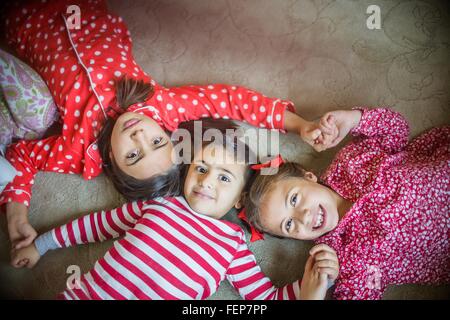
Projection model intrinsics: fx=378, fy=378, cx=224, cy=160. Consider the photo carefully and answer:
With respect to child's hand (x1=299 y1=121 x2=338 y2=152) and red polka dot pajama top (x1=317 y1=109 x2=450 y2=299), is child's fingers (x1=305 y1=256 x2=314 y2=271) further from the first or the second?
child's hand (x1=299 y1=121 x2=338 y2=152)

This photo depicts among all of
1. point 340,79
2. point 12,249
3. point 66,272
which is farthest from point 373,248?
point 12,249

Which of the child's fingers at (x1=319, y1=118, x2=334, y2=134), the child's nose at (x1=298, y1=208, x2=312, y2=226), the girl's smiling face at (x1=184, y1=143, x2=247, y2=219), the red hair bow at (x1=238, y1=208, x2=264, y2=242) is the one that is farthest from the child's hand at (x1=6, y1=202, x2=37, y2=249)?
the child's fingers at (x1=319, y1=118, x2=334, y2=134)

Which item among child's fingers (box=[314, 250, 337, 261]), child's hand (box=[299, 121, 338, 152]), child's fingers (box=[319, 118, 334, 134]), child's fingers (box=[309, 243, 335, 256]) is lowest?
child's fingers (box=[314, 250, 337, 261])

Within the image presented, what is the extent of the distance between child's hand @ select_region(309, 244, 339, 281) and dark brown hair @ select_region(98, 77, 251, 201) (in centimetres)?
35

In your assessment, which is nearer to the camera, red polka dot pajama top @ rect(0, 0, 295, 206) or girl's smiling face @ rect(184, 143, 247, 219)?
girl's smiling face @ rect(184, 143, 247, 219)

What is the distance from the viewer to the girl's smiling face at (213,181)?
0.86m

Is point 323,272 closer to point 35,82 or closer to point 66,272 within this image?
point 66,272

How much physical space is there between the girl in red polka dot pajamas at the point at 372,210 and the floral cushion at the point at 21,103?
0.60m

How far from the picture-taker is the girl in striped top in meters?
0.81

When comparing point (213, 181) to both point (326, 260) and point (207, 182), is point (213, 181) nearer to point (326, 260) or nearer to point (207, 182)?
point (207, 182)

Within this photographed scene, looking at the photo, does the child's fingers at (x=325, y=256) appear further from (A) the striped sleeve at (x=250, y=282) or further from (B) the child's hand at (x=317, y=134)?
→ (B) the child's hand at (x=317, y=134)

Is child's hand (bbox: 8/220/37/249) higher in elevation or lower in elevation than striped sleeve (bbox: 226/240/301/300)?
higher

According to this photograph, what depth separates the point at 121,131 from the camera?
35.9 inches

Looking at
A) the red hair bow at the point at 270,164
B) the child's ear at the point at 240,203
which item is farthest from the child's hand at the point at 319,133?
the child's ear at the point at 240,203
